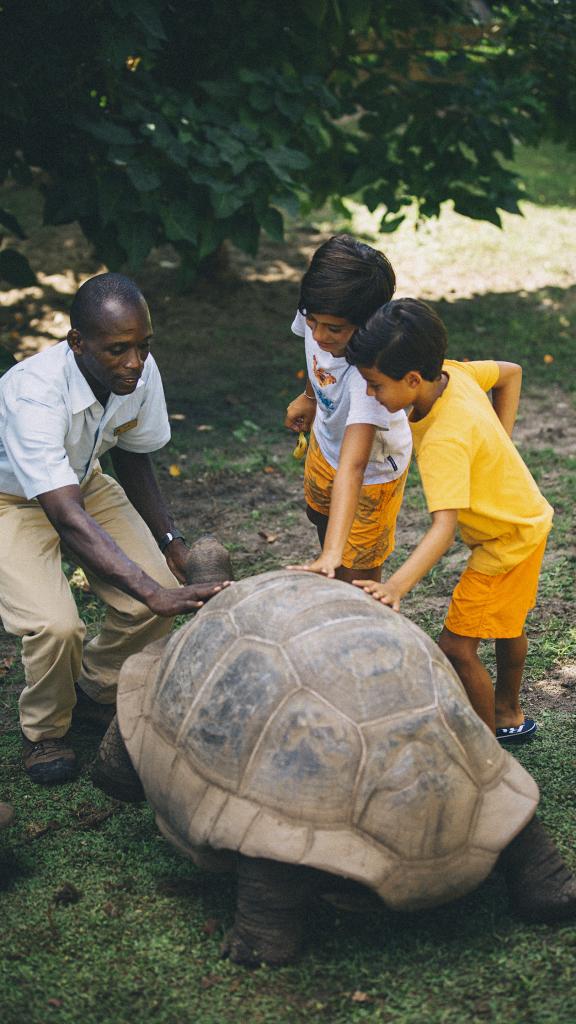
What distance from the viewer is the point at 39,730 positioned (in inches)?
142

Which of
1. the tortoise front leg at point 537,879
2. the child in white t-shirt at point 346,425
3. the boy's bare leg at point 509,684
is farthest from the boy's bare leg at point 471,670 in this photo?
the tortoise front leg at point 537,879

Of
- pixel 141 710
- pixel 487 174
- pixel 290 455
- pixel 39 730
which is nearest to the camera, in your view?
pixel 141 710

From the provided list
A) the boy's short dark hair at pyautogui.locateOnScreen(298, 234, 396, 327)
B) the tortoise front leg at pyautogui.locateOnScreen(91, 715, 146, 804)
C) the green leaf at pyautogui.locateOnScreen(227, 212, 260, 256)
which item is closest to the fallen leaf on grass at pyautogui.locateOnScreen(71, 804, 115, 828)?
the tortoise front leg at pyautogui.locateOnScreen(91, 715, 146, 804)

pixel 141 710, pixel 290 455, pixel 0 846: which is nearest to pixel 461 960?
pixel 141 710

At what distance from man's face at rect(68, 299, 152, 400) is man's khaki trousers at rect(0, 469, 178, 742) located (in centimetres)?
57

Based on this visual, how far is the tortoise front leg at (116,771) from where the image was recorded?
3.23m

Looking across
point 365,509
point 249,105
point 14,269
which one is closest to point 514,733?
point 365,509

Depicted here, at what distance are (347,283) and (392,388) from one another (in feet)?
1.52

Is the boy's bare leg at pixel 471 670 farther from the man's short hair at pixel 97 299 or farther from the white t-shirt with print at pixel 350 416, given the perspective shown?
the man's short hair at pixel 97 299

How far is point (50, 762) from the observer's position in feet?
11.7

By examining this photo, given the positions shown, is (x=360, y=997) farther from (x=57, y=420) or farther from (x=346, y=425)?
(x=57, y=420)

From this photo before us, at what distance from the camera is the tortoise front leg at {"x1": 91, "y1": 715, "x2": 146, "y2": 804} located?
3.23m

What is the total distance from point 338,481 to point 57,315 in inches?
234

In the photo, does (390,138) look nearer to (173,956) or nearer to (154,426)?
(154,426)
